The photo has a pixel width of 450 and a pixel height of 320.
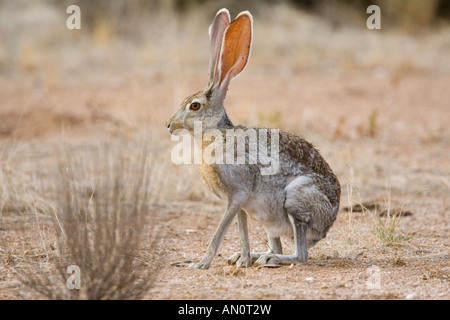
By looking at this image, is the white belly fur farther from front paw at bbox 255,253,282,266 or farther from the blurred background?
the blurred background

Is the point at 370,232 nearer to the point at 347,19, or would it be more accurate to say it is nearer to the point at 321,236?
the point at 321,236

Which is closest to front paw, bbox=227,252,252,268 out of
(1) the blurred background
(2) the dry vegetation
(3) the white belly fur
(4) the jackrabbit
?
(4) the jackrabbit

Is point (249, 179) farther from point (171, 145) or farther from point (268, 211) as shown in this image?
point (171, 145)

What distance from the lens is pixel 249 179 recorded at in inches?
195

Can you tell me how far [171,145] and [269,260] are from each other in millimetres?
3502

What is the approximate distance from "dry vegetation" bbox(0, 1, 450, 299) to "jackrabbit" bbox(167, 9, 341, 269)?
0.89ft

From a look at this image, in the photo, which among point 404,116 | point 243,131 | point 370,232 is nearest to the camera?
point 243,131

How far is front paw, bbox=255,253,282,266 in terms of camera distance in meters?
5.01

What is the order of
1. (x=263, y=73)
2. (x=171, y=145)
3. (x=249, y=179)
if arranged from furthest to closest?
(x=263, y=73), (x=171, y=145), (x=249, y=179)

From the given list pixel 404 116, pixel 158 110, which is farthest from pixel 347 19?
pixel 158 110

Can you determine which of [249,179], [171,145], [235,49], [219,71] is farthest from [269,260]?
[171,145]

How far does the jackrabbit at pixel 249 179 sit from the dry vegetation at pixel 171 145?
0.27m

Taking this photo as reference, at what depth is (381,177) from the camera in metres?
8.19
